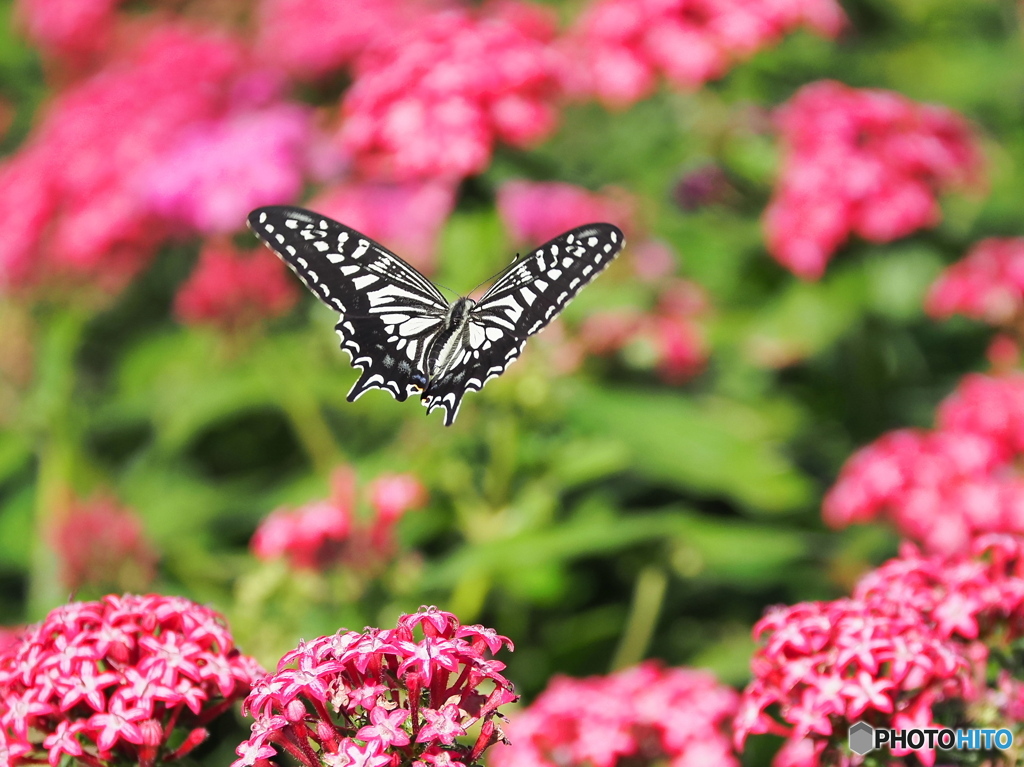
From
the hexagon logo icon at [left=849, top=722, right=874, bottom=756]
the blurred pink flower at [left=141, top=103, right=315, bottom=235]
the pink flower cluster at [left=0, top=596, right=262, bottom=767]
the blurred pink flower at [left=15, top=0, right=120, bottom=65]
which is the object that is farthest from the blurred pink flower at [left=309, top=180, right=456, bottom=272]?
the blurred pink flower at [left=15, top=0, right=120, bottom=65]

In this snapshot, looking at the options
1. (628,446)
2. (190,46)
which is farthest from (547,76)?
(190,46)

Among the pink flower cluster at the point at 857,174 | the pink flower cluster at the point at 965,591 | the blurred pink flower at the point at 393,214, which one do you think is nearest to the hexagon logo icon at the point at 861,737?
the pink flower cluster at the point at 965,591

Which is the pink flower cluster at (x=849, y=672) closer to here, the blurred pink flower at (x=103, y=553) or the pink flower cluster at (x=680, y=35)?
the blurred pink flower at (x=103, y=553)

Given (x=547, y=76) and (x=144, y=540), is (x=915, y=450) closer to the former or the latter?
(x=547, y=76)

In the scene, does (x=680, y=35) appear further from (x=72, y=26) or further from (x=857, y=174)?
(x=72, y=26)

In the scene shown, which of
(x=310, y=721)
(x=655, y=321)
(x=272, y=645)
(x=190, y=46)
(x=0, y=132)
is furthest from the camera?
(x=0, y=132)

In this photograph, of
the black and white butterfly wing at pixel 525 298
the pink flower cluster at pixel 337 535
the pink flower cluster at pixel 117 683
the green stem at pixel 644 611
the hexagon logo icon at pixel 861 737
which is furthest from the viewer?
the green stem at pixel 644 611

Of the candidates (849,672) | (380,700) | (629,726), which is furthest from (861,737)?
(380,700)
